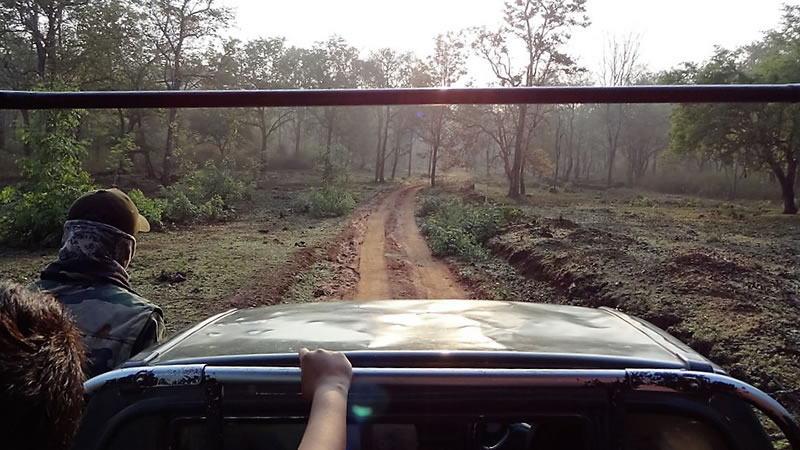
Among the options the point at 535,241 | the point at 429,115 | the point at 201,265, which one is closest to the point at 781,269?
the point at 535,241

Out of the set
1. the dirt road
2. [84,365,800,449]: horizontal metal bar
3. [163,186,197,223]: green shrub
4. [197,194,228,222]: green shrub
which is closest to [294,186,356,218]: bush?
the dirt road

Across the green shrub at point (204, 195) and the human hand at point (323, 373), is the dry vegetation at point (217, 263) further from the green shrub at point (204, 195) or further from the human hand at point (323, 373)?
the human hand at point (323, 373)

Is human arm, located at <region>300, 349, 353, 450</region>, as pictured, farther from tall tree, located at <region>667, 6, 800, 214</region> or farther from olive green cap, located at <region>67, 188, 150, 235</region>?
tall tree, located at <region>667, 6, 800, 214</region>

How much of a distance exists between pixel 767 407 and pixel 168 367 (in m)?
1.21

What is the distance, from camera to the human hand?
4.02ft

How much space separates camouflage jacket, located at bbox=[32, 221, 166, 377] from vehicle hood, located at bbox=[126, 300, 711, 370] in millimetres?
481

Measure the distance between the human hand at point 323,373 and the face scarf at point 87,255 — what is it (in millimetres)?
1763

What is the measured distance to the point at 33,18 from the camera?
A: 23422 mm

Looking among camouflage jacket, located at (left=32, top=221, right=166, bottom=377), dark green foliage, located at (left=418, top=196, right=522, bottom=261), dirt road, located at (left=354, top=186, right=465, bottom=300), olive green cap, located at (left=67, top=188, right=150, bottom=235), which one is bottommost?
dirt road, located at (left=354, top=186, right=465, bottom=300)

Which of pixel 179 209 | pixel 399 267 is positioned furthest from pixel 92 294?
pixel 179 209

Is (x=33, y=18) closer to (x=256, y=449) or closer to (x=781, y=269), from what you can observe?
(x=781, y=269)

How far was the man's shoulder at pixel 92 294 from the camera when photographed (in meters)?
2.57

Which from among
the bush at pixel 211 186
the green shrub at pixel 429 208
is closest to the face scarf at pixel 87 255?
the bush at pixel 211 186

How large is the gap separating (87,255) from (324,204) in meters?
19.9
